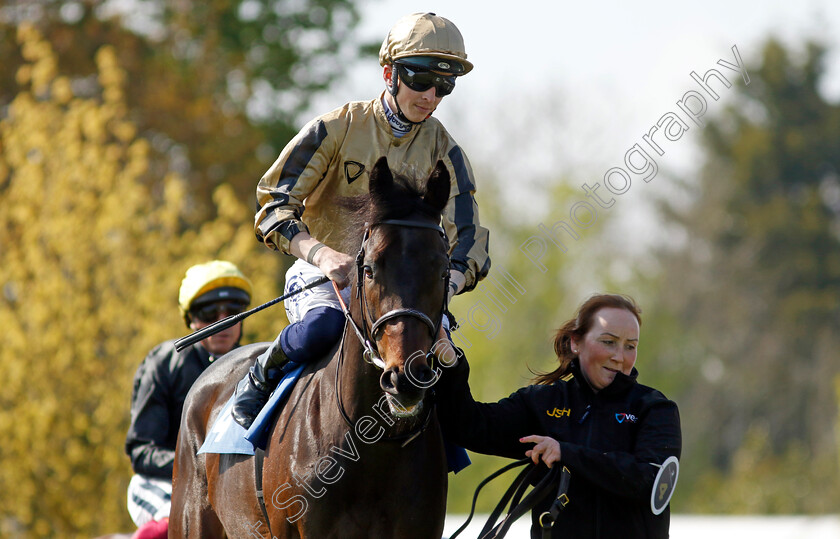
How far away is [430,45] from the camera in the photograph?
13.1 ft

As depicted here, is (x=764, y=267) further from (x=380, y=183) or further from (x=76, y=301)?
(x=380, y=183)

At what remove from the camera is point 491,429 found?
13.5 ft

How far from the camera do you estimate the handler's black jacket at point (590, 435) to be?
383cm

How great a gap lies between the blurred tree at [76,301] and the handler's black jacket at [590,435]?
830 cm

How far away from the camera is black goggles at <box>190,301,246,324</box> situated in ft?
20.2

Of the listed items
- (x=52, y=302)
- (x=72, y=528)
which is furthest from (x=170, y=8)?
(x=72, y=528)

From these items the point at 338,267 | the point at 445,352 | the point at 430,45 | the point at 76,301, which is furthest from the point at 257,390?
the point at 76,301

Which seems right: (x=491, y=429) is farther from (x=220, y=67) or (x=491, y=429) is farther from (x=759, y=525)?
(x=220, y=67)

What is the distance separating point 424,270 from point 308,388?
3.01ft

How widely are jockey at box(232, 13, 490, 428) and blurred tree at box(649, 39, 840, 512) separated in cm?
2892

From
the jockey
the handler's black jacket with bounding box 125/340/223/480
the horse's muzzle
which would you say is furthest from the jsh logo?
the handler's black jacket with bounding box 125/340/223/480

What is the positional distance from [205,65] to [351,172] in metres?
17.0

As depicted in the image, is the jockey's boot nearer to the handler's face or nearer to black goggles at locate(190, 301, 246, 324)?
the handler's face

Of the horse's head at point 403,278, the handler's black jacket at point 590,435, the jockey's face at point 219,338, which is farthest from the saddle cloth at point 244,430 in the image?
the jockey's face at point 219,338
